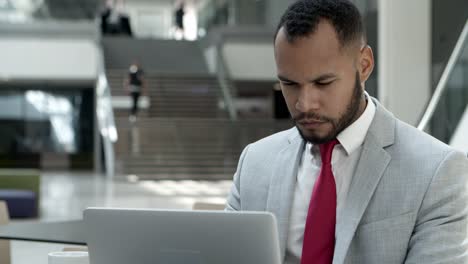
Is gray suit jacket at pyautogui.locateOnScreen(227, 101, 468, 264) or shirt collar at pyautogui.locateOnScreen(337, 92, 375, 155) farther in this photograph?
shirt collar at pyautogui.locateOnScreen(337, 92, 375, 155)

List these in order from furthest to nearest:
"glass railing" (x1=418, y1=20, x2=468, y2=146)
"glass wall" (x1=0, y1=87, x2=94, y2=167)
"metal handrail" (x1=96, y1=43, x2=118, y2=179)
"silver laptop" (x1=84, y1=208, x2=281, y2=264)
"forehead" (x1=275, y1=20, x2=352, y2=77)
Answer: "glass wall" (x1=0, y1=87, x2=94, y2=167), "metal handrail" (x1=96, y1=43, x2=118, y2=179), "glass railing" (x1=418, y1=20, x2=468, y2=146), "forehead" (x1=275, y1=20, x2=352, y2=77), "silver laptop" (x1=84, y1=208, x2=281, y2=264)

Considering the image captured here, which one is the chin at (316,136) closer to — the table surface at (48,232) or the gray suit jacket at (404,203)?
the gray suit jacket at (404,203)

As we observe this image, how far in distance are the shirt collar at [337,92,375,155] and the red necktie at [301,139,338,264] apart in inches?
1.0

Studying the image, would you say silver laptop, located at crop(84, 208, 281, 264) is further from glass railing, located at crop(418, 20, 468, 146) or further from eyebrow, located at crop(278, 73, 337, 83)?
glass railing, located at crop(418, 20, 468, 146)

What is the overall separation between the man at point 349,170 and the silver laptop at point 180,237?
313 mm

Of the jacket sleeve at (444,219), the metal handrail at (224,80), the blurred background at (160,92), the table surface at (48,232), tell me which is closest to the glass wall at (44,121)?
the blurred background at (160,92)

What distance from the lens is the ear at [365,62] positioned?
198 centimetres

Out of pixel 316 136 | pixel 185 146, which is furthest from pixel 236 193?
pixel 185 146

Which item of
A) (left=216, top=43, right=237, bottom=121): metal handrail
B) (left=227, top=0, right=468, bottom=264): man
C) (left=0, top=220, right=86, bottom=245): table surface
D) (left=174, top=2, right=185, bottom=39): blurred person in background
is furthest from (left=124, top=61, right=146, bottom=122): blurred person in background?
(left=227, top=0, right=468, bottom=264): man

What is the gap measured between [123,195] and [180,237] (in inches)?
536

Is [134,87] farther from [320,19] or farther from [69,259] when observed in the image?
[320,19]

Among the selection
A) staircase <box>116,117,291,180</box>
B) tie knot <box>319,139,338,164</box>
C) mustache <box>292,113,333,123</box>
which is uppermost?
mustache <box>292,113,333,123</box>

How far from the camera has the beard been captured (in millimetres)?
1894

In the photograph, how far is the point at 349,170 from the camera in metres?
2.09
